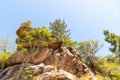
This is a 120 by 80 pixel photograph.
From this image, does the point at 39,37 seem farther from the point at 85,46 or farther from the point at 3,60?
the point at 85,46

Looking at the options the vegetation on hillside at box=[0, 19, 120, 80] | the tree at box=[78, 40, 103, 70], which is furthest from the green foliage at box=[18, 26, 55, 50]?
the tree at box=[78, 40, 103, 70]

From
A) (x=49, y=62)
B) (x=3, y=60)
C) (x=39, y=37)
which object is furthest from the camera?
(x=3, y=60)

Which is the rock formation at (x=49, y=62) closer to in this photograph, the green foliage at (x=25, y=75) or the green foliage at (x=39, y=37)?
the green foliage at (x=39, y=37)

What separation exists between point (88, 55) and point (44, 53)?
11147 millimetres

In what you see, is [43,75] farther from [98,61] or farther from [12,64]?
[98,61]

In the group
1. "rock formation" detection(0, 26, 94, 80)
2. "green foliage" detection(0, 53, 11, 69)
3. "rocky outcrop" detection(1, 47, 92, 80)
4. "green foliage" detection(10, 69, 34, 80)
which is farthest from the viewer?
"green foliage" detection(0, 53, 11, 69)

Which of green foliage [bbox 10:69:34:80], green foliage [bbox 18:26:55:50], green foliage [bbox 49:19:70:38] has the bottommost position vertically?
green foliage [bbox 10:69:34:80]

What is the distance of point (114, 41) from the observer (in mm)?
38719

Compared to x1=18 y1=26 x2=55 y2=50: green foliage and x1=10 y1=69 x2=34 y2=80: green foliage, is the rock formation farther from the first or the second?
x1=10 y1=69 x2=34 y2=80: green foliage

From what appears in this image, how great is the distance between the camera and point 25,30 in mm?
36312

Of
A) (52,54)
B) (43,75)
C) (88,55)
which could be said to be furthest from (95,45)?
(43,75)

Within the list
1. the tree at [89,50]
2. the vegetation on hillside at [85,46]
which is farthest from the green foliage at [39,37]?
the tree at [89,50]

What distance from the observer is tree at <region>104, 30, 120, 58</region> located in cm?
3864

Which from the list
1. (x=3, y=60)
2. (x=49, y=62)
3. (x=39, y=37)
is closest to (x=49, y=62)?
(x=49, y=62)
